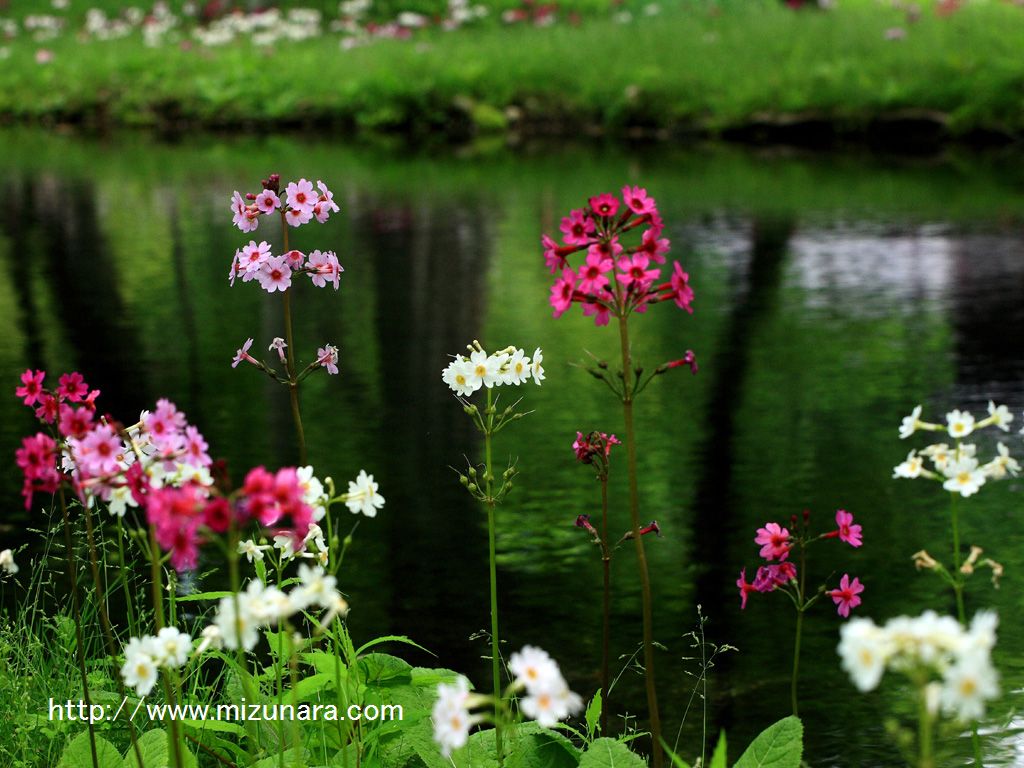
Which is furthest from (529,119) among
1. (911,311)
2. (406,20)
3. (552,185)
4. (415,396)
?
(415,396)

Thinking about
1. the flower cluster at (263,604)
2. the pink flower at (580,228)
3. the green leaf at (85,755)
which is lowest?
the green leaf at (85,755)

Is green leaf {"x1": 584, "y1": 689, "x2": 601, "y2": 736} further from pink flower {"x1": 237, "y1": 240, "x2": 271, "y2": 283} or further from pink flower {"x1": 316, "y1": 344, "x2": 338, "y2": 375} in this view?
pink flower {"x1": 237, "y1": 240, "x2": 271, "y2": 283}

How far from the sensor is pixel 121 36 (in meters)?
25.9

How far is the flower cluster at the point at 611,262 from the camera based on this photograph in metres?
2.46

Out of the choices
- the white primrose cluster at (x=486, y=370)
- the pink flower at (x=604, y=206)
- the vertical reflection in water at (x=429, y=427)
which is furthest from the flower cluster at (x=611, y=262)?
the vertical reflection in water at (x=429, y=427)

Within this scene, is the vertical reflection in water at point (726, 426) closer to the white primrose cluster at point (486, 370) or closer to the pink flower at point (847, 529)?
the pink flower at point (847, 529)

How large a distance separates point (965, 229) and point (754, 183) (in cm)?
315

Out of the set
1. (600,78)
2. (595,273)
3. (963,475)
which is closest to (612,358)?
(595,273)

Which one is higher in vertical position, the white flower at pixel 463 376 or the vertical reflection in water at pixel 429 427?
the white flower at pixel 463 376

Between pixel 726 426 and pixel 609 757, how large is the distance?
3.90 metres

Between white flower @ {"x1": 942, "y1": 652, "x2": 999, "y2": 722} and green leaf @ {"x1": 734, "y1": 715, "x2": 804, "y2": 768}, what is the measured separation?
1192mm

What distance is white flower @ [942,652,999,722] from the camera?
4.65 ft

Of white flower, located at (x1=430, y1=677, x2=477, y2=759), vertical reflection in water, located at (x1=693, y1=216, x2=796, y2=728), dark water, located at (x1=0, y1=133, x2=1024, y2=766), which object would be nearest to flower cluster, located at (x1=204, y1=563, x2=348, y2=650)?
white flower, located at (x1=430, y1=677, x2=477, y2=759)

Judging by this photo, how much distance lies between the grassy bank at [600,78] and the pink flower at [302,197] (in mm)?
14862
